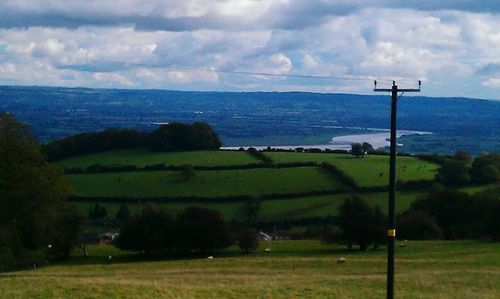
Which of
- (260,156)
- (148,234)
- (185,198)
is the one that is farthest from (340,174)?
(148,234)

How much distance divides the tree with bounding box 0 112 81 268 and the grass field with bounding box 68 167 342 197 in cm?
2958

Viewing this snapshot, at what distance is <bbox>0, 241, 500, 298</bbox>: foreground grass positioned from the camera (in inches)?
913

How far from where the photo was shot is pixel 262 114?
558ft

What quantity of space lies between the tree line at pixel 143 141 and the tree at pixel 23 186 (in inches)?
1955

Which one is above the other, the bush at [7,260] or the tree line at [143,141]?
the tree line at [143,141]

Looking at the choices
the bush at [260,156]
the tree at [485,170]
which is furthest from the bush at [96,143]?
the tree at [485,170]

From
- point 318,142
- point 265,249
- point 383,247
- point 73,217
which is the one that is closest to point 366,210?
point 383,247

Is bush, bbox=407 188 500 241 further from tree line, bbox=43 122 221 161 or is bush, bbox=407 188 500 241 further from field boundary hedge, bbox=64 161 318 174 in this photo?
tree line, bbox=43 122 221 161

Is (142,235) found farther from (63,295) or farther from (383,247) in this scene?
(63,295)

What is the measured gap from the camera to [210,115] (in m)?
162

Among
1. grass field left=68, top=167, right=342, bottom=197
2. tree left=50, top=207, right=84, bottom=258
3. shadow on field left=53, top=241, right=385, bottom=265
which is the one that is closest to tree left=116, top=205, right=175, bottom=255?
shadow on field left=53, top=241, right=385, bottom=265

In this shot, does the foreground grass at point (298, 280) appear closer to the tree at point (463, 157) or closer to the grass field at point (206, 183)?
the grass field at point (206, 183)

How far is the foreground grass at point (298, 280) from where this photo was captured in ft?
76.1

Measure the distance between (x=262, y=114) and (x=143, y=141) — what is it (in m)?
72.6
